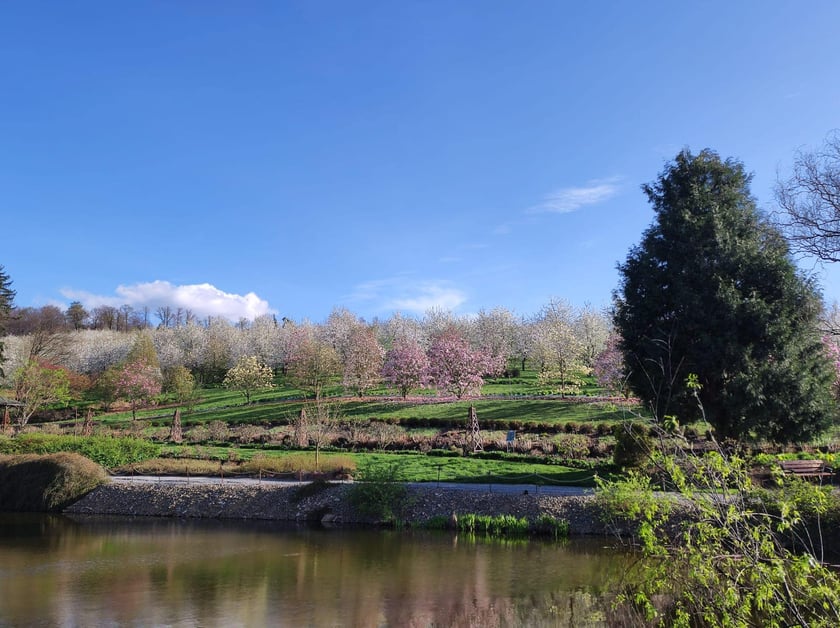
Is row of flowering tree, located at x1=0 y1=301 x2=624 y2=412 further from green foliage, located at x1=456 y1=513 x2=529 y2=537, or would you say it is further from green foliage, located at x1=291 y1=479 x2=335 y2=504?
green foliage, located at x1=456 y1=513 x2=529 y2=537

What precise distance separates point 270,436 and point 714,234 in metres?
26.6

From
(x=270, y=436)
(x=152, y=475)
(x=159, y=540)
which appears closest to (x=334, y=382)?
(x=270, y=436)

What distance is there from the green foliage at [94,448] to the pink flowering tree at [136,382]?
82.4ft

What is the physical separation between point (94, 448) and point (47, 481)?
3.02 m

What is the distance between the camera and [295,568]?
14539 mm

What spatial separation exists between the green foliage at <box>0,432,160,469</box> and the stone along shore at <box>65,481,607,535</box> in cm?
346

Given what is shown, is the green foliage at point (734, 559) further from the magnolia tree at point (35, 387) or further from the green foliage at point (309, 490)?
the magnolia tree at point (35, 387)

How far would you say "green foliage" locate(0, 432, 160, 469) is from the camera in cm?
2658

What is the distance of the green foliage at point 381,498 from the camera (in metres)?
19.9

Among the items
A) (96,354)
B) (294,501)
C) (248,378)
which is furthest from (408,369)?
(96,354)

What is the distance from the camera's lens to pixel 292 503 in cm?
2147

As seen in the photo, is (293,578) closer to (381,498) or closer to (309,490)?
(381,498)

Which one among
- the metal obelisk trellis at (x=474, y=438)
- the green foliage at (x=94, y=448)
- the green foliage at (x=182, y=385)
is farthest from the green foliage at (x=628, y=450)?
the green foliage at (x=182, y=385)

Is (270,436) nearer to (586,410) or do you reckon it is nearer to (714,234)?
(586,410)
